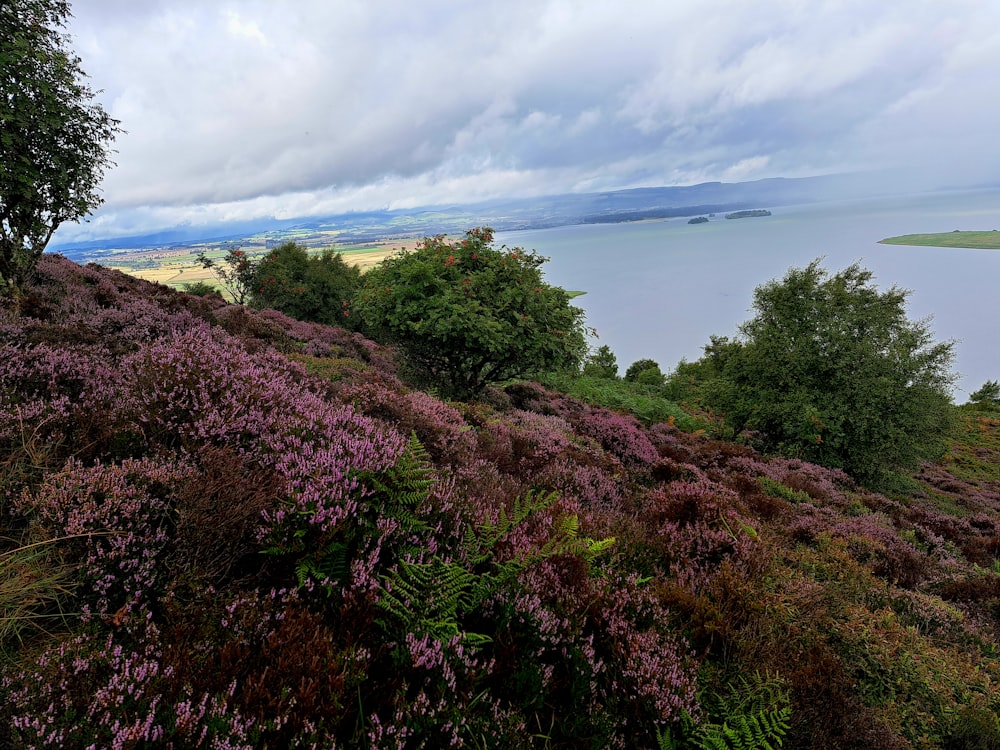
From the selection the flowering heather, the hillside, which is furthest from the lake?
the flowering heather

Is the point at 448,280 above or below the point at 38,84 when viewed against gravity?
below

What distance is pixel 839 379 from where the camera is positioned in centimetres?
1802

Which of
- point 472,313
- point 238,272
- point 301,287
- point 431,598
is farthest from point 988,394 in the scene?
point 238,272

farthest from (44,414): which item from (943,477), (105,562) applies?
(943,477)

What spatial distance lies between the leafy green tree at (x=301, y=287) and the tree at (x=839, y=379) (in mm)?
22640

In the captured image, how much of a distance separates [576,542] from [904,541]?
24.3 ft

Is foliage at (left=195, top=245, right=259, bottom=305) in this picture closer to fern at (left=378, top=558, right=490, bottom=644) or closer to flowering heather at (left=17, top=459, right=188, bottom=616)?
flowering heather at (left=17, top=459, right=188, bottom=616)

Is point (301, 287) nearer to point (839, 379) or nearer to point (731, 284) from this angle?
point (839, 379)

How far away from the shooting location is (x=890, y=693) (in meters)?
2.97

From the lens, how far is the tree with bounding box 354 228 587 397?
370 inches

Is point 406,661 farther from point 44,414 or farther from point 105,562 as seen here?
point 44,414

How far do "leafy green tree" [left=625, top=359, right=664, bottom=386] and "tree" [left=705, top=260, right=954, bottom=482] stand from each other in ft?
61.9

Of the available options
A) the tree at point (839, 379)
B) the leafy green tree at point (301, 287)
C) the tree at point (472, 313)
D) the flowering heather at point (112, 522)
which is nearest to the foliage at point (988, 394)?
the tree at point (839, 379)

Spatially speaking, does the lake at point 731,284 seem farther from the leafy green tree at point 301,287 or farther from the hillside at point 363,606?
the hillside at point 363,606
